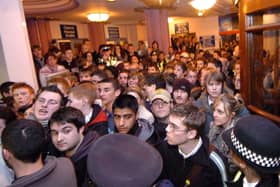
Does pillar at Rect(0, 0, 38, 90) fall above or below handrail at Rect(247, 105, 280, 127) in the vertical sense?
above

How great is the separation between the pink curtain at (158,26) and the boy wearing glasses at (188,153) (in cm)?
596

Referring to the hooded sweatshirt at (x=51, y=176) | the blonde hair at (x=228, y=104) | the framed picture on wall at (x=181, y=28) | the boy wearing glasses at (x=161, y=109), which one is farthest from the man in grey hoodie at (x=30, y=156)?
the framed picture on wall at (x=181, y=28)

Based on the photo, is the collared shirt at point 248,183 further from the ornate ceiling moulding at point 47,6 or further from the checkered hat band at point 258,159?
the ornate ceiling moulding at point 47,6

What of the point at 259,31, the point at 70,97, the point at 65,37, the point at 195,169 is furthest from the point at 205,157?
the point at 65,37

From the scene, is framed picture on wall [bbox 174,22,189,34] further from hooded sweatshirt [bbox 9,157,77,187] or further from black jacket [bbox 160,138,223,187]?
hooded sweatshirt [bbox 9,157,77,187]

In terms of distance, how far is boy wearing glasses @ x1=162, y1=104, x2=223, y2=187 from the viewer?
133 centimetres

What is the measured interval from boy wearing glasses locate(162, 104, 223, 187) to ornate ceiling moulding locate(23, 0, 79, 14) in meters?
4.81

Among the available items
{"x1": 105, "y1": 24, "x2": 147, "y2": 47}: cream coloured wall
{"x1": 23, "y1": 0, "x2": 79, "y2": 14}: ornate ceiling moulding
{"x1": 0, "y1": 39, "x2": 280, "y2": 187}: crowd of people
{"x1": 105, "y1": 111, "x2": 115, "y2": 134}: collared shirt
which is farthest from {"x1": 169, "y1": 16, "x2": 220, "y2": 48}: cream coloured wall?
{"x1": 105, "y1": 111, "x2": 115, "y2": 134}: collared shirt

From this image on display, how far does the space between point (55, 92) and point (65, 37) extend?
7.83m

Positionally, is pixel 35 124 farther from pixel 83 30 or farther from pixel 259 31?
pixel 83 30

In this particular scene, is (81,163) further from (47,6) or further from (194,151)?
(47,6)

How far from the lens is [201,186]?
1.31 metres

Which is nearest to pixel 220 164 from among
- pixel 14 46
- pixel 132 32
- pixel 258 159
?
pixel 258 159

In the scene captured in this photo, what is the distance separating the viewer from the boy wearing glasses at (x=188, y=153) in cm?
133
